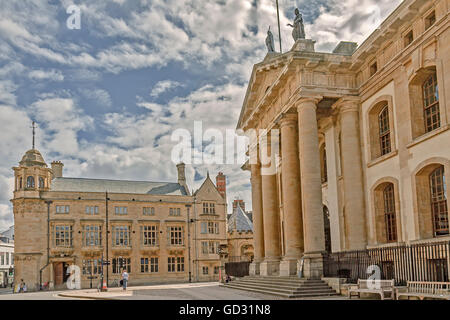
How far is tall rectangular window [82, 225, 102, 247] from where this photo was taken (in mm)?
56688

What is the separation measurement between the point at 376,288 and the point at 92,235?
147 ft

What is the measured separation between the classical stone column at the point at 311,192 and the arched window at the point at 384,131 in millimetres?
3376

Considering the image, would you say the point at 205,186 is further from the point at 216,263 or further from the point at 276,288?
the point at 276,288

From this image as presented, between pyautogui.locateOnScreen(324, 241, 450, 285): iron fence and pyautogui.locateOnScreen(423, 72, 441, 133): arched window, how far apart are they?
17.5 feet

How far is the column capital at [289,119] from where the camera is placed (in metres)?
27.8

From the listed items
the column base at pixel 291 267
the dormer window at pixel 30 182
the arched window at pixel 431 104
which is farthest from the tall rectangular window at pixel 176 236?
the arched window at pixel 431 104

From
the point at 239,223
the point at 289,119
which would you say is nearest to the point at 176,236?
the point at 239,223

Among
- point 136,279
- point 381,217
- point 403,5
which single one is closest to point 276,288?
point 381,217

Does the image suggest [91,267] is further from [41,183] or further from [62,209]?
[41,183]

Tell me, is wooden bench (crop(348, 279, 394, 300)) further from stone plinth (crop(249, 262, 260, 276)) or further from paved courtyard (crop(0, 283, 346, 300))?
stone plinth (crop(249, 262, 260, 276))

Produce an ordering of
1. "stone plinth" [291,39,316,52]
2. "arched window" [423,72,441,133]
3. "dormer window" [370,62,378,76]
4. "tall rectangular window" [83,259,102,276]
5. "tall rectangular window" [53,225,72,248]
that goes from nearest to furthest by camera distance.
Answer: "arched window" [423,72,441,133] < "dormer window" [370,62,378,76] < "stone plinth" [291,39,316,52] < "tall rectangular window" [53,225,72,248] < "tall rectangular window" [83,259,102,276]

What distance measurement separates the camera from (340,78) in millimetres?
26500

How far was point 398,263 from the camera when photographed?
783 inches

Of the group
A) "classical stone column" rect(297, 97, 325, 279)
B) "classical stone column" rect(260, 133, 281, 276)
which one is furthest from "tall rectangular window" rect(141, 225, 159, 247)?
"classical stone column" rect(297, 97, 325, 279)
